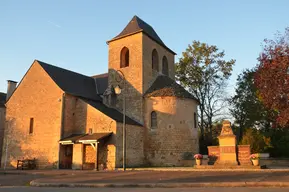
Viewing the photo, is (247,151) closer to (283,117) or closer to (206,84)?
(283,117)

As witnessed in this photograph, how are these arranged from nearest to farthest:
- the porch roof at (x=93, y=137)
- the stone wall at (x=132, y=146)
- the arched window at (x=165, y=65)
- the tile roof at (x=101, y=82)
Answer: the porch roof at (x=93, y=137), the stone wall at (x=132, y=146), the tile roof at (x=101, y=82), the arched window at (x=165, y=65)

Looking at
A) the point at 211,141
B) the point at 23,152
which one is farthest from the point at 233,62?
the point at 23,152

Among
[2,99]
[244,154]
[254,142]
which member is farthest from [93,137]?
[2,99]

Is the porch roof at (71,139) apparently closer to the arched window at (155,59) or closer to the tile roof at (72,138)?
the tile roof at (72,138)

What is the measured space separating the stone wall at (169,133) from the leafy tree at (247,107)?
12537 millimetres

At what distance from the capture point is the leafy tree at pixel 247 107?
33.0 meters

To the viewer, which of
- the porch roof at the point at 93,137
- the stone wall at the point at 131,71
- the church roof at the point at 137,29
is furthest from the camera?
the church roof at the point at 137,29

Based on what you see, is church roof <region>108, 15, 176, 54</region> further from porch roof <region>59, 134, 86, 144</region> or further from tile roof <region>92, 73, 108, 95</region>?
porch roof <region>59, 134, 86, 144</region>

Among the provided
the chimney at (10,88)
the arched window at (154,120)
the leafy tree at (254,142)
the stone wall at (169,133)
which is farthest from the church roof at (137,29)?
the chimney at (10,88)

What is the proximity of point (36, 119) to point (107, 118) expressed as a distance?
7.08 meters

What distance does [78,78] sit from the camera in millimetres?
27703

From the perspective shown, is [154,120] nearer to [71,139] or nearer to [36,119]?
[71,139]

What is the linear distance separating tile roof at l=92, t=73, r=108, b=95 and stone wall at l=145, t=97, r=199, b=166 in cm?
635

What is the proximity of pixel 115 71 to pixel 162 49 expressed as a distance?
6.08 metres
